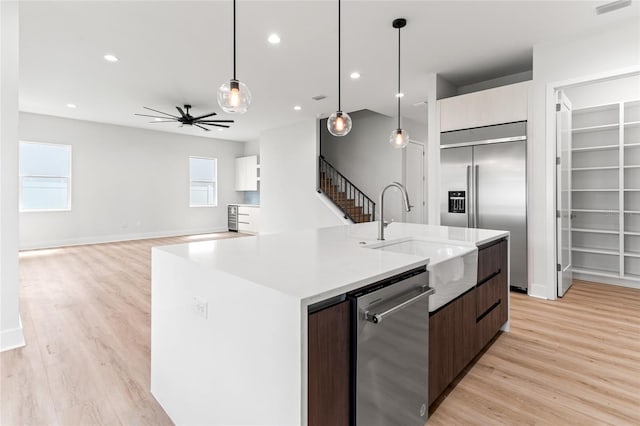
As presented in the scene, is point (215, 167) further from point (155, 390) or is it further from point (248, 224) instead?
point (155, 390)

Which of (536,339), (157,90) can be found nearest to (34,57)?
(157,90)

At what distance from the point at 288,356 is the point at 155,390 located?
1.34m

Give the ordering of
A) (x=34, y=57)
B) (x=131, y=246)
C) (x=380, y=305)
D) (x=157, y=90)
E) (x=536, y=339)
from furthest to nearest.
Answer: (x=131, y=246) → (x=157, y=90) → (x=34, y=57) → (x=536, y=339) → (x=380, y=305)

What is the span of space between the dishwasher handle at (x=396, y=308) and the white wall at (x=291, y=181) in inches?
214

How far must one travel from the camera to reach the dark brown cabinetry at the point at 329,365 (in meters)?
1.05

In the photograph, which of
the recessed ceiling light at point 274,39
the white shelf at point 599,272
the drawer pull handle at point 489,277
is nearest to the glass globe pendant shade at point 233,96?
the recessed ceiling light at point 274,39

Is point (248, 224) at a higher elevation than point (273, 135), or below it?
below

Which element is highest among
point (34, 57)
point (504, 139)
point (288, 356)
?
point (34, 57)

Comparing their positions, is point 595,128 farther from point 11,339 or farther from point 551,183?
point 11,339

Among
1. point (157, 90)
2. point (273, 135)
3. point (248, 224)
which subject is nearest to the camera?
point (157, 90)

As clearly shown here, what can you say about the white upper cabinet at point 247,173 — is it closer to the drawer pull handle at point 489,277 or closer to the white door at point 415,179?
the white door at point 415,179

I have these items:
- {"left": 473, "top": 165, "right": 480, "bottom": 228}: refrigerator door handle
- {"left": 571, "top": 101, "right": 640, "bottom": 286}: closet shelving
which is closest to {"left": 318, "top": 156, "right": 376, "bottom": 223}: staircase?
{"left": 473, "top": 165, "right": 480, "bottom": 228}: refrigerator door handle

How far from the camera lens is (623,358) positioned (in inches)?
93.8

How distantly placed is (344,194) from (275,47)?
4.53m
